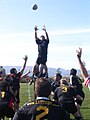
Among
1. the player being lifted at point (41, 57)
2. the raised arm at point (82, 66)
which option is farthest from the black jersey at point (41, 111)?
the player being lifted at point (41, 57)

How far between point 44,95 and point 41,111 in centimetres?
24

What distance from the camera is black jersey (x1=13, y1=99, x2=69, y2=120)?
5480 mm

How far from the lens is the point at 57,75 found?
50.1ft

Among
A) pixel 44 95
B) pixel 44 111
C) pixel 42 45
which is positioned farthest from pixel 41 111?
pixel 42 45

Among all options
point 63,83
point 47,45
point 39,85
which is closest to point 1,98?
point 63,83

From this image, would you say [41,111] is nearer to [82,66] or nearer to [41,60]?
[82,66]

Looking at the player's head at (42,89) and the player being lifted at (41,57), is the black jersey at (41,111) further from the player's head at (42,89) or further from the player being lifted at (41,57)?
the player being lifted at (41,57)

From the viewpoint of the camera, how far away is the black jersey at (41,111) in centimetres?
548

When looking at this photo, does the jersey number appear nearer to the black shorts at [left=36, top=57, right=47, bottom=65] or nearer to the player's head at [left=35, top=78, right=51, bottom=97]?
the player's head at [left=35, top=78, right=51, bottom=97]

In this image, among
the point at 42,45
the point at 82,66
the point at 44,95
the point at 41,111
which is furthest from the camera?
the point at 42,45

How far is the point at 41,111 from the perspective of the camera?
5.55m

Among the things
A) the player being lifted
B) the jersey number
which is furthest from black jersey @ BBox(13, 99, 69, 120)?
the player being lifted

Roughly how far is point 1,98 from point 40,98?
18.7ft

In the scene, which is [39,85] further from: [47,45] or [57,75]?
[47,45]
